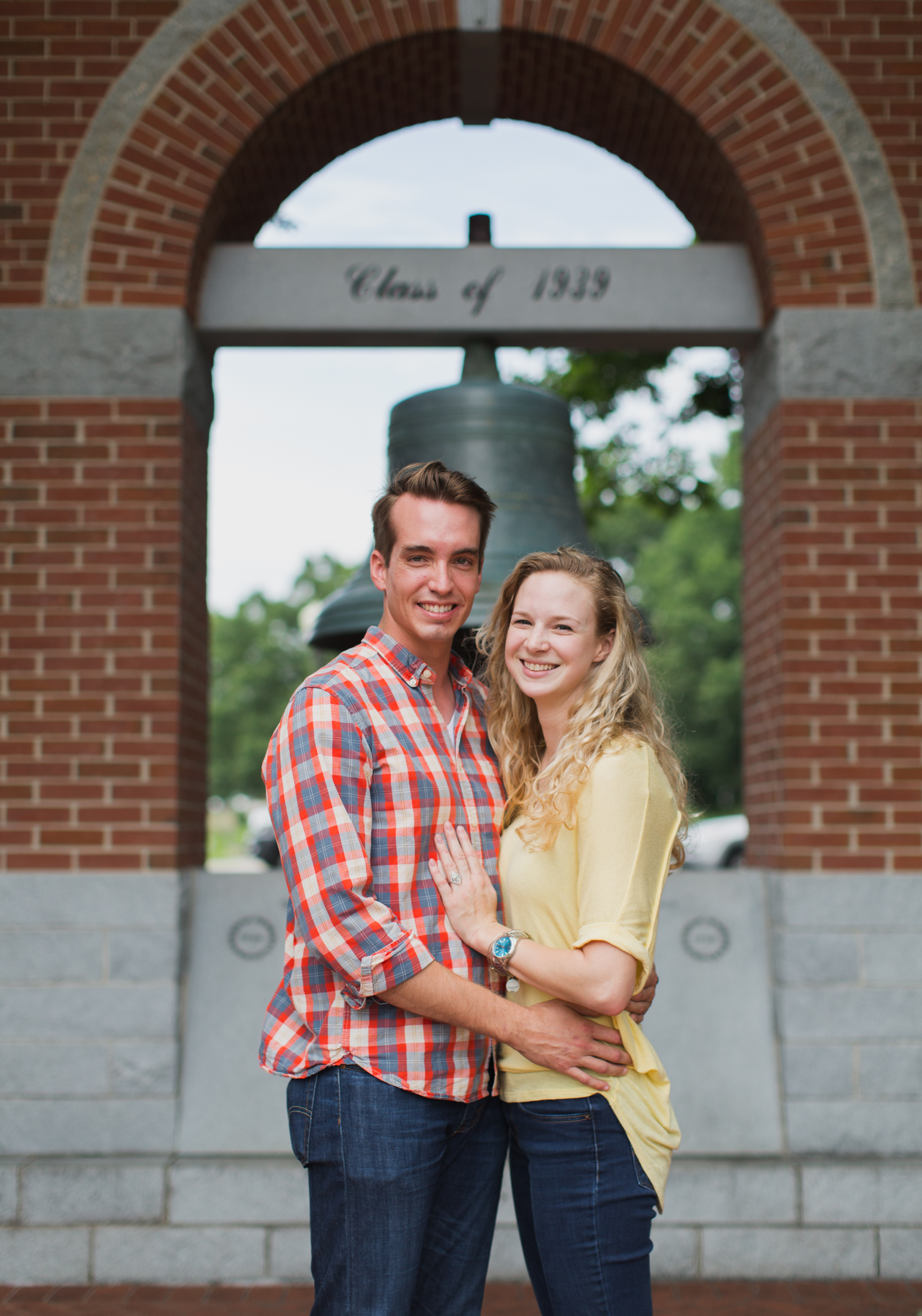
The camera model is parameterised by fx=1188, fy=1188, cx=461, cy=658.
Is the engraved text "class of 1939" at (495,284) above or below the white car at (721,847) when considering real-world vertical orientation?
above

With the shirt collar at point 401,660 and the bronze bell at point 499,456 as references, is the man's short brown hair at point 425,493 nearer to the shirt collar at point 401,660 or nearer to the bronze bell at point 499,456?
the shirt collar at point 401,660

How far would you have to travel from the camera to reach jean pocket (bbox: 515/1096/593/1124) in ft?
6.80

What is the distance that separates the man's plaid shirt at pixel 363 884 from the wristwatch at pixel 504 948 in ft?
0.34

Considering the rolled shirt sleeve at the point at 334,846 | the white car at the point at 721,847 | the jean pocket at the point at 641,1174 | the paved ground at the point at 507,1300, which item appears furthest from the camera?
the white car at the point at 721,847

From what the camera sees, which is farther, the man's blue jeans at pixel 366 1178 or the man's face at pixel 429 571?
the man's face at pixel 429 571

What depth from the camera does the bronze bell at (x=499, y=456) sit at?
12.9 feet

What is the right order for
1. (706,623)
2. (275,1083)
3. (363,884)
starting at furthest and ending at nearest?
(706,623), (275,1083), (363,884)

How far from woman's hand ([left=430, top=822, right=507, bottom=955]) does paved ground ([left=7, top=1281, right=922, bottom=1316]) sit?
2133mm

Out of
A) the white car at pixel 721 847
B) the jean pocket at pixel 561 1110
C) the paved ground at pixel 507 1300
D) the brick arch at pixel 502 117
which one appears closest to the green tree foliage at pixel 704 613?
the white car at pixel 721 847

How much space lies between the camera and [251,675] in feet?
163

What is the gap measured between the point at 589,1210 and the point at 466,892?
575 millimetres

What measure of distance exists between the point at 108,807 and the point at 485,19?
3.16 m

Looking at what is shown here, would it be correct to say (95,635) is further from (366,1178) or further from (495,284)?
(366,1178)

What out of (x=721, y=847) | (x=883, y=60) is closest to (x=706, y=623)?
(x=721, y=847)
